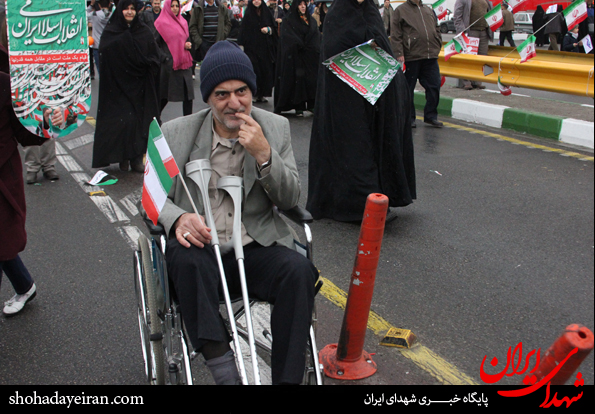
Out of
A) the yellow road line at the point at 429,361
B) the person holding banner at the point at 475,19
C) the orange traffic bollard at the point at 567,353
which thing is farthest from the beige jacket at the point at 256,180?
the person holding banner at the point at 475,19

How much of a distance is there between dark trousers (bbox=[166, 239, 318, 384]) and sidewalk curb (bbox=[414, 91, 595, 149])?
511 centimetres

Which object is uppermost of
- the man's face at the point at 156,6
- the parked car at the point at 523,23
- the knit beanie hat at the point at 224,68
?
the knit beanie hat at the point at 224,68

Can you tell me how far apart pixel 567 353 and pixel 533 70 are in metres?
7.84

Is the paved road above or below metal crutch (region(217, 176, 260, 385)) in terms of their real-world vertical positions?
below

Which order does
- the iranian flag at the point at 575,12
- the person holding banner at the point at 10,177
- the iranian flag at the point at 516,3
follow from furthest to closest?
the iranian flag at the point at 516,3
the iranian flag at the point at 575,12
the person holding banner at the point at 10,177

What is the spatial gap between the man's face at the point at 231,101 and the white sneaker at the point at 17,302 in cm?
182

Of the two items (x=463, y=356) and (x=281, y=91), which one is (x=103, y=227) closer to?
(x=463, y=356)

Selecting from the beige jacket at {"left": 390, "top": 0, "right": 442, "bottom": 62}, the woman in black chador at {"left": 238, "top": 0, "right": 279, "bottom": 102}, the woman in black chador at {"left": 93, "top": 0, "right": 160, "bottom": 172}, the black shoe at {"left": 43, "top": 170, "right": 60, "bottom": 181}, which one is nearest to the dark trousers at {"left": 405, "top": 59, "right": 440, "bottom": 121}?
the beige jacket at {"left": 390, "top": 0, "right": 442, "bottom": 62}

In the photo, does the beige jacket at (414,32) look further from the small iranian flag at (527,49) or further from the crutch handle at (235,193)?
the crutch handle at (235,193)

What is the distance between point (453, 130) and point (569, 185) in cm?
303

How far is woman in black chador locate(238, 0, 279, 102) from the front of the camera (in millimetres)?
11352

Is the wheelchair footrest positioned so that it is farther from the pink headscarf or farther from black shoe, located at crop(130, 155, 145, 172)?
the pink headscarf

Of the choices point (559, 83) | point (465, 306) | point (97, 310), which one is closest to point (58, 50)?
point (97, 310)

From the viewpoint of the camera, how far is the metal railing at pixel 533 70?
7922 millimetres
